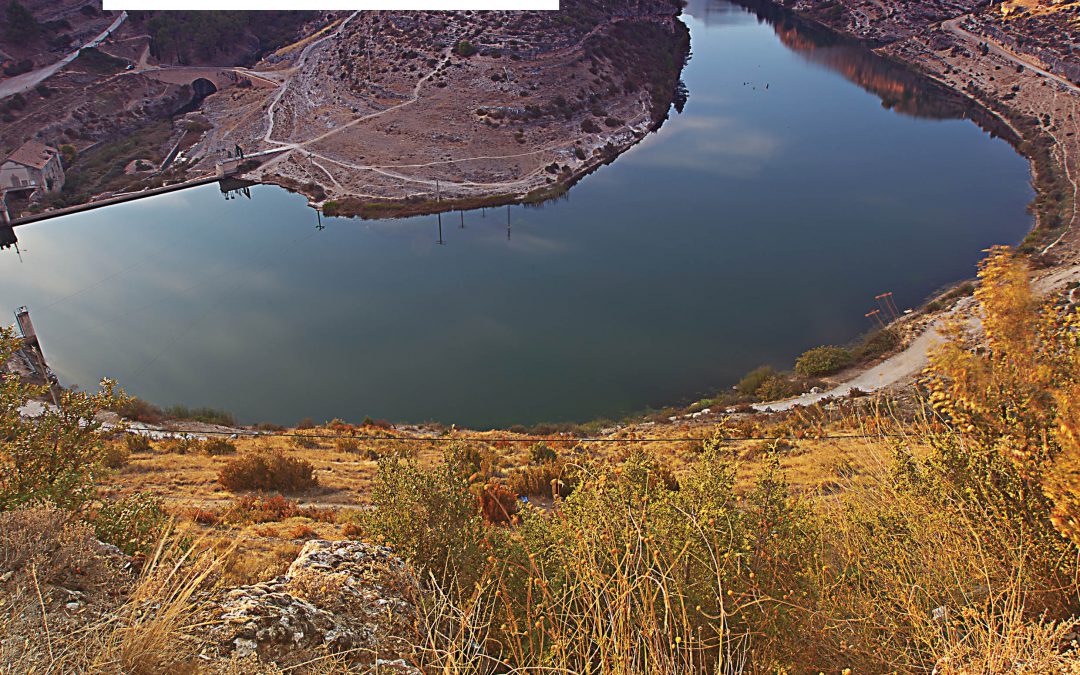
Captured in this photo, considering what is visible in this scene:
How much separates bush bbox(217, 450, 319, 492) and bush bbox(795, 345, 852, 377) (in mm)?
13007

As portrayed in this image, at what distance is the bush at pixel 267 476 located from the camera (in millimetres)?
9703

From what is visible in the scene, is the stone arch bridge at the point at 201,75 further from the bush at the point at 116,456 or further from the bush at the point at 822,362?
the bush at the point at 822,362

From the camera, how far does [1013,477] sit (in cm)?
404

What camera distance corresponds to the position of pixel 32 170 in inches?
1234

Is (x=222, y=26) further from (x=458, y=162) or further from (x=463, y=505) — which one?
(x=463, y=505)

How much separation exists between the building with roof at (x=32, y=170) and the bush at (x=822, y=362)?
1356 inches

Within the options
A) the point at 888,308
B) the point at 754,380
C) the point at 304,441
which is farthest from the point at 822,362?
the point at 304,441

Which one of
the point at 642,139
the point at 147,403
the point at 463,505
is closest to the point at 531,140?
the point at 642,139

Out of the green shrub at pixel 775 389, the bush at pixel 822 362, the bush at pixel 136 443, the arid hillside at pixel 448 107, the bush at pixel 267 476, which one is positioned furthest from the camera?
the arid hillside at pixel 448 107

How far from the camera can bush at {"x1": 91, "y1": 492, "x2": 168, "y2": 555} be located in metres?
4.59

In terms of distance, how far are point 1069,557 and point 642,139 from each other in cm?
3590

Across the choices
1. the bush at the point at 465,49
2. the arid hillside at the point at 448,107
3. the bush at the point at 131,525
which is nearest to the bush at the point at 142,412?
the bush at the point at 131,525

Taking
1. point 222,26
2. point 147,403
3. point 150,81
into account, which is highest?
point 222,26

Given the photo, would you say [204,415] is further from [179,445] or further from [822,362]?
[822,362]
